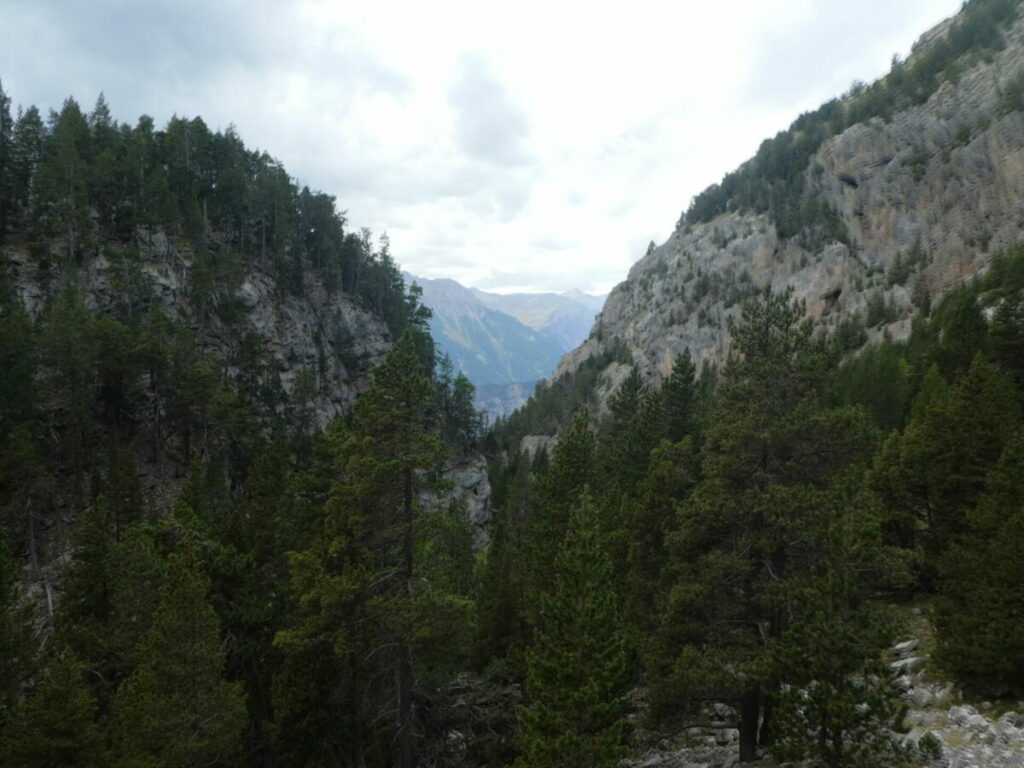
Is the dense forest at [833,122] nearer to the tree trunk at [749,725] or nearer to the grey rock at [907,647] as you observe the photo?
the grey rock at [907,647]

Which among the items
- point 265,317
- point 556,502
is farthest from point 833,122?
point 556,502

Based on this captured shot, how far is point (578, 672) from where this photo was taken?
1392cm

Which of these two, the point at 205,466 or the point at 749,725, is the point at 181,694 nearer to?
the point at 749,725

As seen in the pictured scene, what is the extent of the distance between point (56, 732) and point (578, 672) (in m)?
12.4

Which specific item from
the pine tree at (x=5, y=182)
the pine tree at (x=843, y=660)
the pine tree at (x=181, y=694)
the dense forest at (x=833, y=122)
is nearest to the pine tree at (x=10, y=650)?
the pine tree at (x=181, y=694)

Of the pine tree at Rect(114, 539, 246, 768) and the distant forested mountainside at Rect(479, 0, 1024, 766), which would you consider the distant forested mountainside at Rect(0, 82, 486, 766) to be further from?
the distant forested mountainside at Rect(479, 0, 1024, 766)

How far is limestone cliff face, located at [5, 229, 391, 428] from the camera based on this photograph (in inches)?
2100

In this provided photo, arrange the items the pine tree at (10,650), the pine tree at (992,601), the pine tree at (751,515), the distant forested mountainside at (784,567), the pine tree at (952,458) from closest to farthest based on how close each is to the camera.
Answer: the distant forested mountainside at (784,567), the pine tree at (992,601), the pine tree at (751,515), the pine tree at (10,650), the pine tree at (952,458)

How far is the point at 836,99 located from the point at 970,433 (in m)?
175

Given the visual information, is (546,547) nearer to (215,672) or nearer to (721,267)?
(215,672)

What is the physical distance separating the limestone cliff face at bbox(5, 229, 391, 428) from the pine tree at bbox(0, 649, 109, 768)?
49.0 m

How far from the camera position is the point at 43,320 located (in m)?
43.5

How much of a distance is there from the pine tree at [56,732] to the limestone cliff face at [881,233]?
10185 centimetres

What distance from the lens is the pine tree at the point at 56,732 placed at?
12852mm
